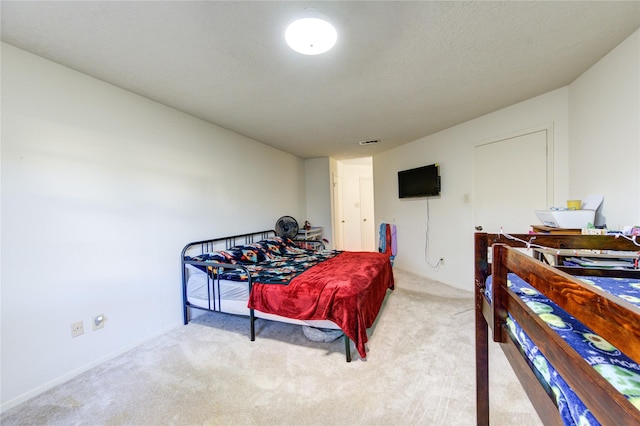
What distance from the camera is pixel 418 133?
12.0 ft

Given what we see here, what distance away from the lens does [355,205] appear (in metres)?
6.24

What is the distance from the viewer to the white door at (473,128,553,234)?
257cm

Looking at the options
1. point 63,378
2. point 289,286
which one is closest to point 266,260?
point 289,286

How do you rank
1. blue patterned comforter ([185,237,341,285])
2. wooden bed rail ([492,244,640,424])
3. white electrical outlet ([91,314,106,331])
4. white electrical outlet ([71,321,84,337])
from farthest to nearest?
blue patterned comforter ([185,237,341,285]) < white electrical outlet ([91,314,106,331]) < white electrical outlet ([71,321,84,337]) < wooden bed rail ([492,244,640,424])

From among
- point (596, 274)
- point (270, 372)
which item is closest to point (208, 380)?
point (270, 372)

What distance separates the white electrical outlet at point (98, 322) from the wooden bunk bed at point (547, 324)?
8.89 ft

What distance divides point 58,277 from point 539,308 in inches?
113

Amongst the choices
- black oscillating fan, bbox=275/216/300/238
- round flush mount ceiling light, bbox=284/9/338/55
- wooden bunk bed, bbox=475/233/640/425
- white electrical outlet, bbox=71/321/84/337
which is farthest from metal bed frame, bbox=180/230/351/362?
round flush mount ceiling light, bbox=284/9/338/55

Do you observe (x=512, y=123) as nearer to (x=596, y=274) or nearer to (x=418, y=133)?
(x=418, y=133)

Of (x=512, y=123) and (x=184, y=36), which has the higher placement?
(x=184, y=36)

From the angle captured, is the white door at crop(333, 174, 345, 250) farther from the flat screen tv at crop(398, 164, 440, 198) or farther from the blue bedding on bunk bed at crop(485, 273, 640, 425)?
the blue bedding on bunk bed at crop(485, 273, 640, 425)

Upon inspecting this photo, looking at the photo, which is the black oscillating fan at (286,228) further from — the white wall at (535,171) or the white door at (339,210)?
the white wall at (535,171)

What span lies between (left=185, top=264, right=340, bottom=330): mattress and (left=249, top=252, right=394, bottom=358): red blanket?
14 centimetres

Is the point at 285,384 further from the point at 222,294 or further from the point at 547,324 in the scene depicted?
the point at 547,324
